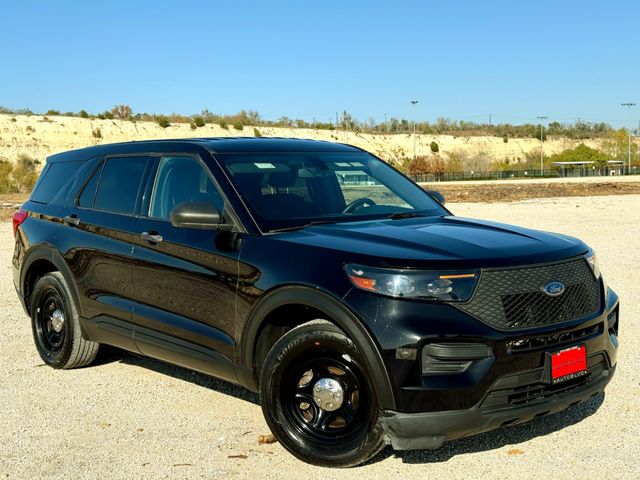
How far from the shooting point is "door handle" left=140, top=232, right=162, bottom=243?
5.70m

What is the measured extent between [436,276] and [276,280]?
99 centimetres

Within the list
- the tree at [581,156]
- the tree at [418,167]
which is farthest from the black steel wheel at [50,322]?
the tree at [581,156]

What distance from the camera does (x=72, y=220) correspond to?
6707 millimetres

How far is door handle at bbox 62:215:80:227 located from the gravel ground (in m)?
1.26

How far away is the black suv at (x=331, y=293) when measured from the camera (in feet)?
14.0

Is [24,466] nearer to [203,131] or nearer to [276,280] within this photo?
[276,280]

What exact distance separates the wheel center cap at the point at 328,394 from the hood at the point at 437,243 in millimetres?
716

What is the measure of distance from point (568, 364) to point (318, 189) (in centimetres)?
213

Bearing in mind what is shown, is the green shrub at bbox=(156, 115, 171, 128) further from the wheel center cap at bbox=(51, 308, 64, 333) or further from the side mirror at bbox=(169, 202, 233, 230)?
the side mirror at bbox=(169, 202, 233, 230)

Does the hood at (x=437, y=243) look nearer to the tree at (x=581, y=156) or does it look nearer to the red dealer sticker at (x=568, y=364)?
the red dealer sticker at (x=568, y=364)

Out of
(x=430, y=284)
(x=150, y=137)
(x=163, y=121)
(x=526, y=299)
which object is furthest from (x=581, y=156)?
(x=430, y=284)

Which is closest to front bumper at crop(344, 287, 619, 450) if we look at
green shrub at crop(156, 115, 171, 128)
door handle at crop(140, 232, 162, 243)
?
door handle at crop(140, 232, 162, 243)

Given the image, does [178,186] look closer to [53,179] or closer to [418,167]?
[53,179]

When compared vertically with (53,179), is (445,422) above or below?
below
